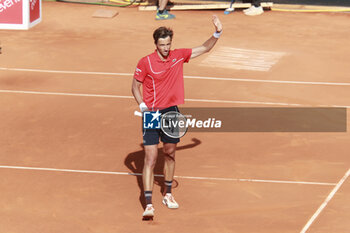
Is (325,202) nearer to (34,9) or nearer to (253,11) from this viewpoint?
(34,9)

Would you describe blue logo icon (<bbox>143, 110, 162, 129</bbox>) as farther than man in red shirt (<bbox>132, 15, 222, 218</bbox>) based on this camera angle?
No

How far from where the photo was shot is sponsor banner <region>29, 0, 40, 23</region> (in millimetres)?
22219

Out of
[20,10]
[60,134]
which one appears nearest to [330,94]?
[60,134]

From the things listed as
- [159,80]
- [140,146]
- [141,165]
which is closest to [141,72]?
[159,80]

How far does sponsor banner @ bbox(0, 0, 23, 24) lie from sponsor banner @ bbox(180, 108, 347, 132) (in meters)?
8.72

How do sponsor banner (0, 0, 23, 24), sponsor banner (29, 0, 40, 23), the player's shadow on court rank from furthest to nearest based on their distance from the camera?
1. sponsor banner (29, 0, 40, 23)
2. sponsor banner (0, 0, 23, 24)
3. the player's shadow on court

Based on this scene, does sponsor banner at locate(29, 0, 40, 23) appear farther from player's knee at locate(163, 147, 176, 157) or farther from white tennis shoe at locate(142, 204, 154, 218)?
white tennis shoe at locate(142, 204, 154, 218)

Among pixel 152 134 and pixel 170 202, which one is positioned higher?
pixel 152 134

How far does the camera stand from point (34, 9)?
22781mm

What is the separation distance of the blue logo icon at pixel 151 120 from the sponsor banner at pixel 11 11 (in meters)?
13.1

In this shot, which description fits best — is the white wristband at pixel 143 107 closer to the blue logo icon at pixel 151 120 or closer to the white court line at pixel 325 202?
the blue logo icon at pixel 151 120

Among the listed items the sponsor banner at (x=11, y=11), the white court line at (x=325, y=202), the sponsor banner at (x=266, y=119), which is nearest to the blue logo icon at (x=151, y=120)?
the white court line at (x=325, y=202)

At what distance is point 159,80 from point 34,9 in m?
14.0

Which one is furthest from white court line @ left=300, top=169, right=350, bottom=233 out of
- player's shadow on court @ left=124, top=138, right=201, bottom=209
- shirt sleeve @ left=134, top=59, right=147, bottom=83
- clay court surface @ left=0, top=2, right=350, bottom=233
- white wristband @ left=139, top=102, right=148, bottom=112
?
shirt sleeve @ left=134, top=59, right=147, bottom=83
